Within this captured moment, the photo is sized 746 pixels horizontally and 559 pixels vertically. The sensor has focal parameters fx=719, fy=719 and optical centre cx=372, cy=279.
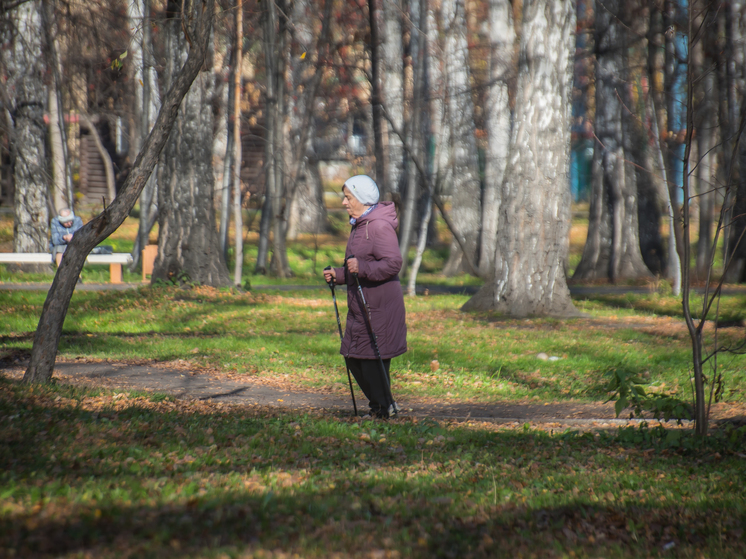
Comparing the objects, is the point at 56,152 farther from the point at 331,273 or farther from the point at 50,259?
the point at 331,273

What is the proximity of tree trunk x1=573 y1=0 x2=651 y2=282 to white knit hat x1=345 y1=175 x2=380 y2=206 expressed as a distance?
15.6m

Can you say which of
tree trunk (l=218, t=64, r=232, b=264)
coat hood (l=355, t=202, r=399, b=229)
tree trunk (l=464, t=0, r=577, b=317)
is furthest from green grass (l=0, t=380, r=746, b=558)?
tree trunk (l=218, t=64, r=232, b=264)

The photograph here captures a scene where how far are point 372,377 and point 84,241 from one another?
2.70 metres

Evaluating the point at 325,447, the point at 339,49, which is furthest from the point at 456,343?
the point at 339,49

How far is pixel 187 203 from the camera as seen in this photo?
14.7m

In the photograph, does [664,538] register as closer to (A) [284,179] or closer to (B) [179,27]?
(B) [179,27]

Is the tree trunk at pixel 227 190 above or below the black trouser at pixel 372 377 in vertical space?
above

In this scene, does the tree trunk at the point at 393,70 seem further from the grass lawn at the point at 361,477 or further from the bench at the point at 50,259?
the grass lawn at the point at 361,477

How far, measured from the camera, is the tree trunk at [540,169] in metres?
12.6

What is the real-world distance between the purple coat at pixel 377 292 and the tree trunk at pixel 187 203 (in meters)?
9.13

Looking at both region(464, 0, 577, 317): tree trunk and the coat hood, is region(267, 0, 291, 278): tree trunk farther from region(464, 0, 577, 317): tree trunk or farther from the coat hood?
the coat hood

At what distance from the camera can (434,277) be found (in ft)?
71.7

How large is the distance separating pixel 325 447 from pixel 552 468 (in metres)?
1.56

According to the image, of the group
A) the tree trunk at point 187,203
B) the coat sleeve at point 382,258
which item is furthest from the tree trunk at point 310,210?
the coat sleeve at point 382,258
